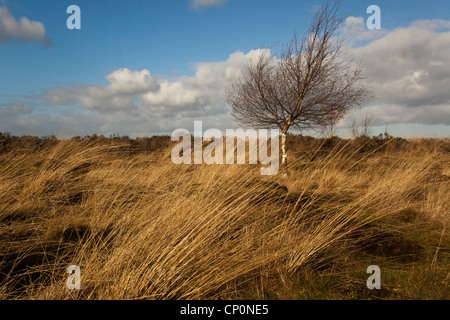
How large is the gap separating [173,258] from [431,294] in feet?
5.92

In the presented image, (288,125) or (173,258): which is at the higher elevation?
(288,125)

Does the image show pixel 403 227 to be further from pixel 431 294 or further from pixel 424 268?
pixel 431 294

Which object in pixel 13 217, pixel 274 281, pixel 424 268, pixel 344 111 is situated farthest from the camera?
pixel 344 111

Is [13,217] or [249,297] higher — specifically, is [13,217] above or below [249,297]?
above

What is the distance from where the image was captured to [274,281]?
7.40 feet

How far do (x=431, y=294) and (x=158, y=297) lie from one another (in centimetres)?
187

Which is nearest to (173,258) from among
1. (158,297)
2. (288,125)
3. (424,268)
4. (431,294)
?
(158,297)

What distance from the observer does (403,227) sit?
352cm
